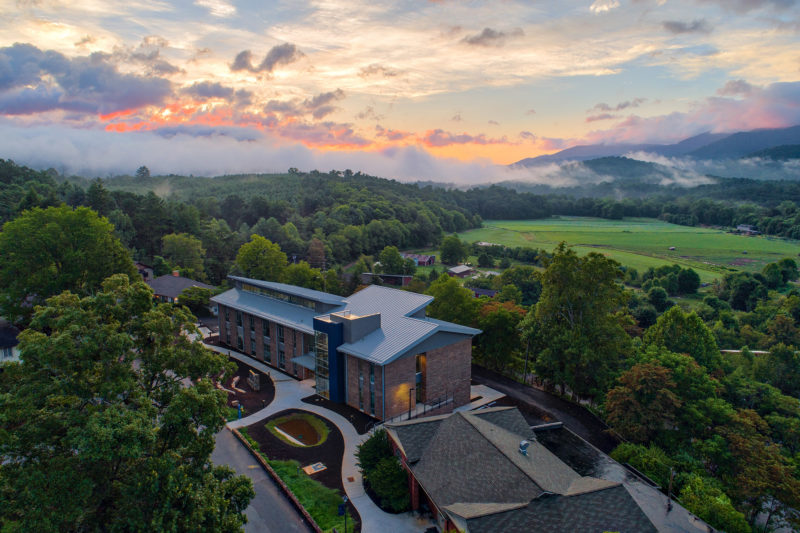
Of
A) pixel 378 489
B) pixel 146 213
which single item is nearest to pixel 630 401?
pixel 378 489

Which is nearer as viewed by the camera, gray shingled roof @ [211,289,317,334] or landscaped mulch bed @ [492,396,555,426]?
landscaped mulch bed @ [492,396,555,426]

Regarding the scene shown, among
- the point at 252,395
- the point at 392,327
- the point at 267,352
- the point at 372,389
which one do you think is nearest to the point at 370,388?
the point at 372,389

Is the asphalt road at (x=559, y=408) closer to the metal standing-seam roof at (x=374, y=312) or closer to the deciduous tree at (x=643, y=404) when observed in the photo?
the deciduous tree at (x=643, y=404)

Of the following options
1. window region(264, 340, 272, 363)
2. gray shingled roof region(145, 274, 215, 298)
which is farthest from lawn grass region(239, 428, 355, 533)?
gray shingled roof region(145, 274, 215, 298)

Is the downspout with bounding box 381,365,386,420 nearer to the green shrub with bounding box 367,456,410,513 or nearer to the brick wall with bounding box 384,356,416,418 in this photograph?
the brick wall with bounding box 384,356,416,418

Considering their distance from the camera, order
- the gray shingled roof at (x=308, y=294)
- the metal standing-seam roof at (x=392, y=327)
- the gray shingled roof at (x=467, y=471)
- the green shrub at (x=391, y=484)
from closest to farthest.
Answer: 1. the gray shingled roof at (x=467, y=471)
2. the green shrub at (x=391, y=484)
3. the metal standing-seam roof at (x=392, y=327)
4. the gray shingled roof at (x=308, y=294)

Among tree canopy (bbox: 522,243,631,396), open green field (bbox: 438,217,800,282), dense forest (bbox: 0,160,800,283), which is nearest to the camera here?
tree canopy (bbox: 522,243,631,396)

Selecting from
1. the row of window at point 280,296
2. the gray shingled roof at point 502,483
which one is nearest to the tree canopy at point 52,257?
the row of window at point 280,296
